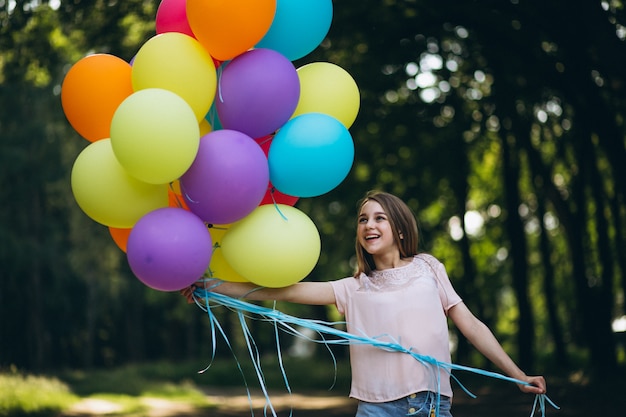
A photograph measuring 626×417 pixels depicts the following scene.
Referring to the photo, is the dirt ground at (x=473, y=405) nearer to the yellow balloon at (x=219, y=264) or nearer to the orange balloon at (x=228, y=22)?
the yellow balloon at (x=219, y=264)

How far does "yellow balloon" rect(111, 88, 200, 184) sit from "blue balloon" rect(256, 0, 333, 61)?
0.80 m

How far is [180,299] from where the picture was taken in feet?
106

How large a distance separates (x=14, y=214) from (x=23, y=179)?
2045 mm

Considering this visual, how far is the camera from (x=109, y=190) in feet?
11.8

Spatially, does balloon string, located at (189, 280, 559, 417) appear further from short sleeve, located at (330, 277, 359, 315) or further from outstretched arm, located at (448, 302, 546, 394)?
short sleeve, located at (330, 277, 359, 315)

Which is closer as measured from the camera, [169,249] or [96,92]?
[169,249]

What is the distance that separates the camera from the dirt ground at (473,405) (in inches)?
439

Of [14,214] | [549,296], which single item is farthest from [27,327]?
[549,296]

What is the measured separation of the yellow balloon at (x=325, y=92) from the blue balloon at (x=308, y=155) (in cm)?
22

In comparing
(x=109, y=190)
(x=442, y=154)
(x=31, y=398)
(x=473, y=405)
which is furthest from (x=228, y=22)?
(x=442, y=154)

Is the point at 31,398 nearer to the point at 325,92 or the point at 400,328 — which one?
the point at 325,92

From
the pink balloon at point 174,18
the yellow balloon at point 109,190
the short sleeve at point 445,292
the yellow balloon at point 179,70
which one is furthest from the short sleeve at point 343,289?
the pink balloon at point 174,18

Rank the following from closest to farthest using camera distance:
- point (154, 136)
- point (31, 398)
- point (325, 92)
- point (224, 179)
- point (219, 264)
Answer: point (154, 136) < point (224, 179) < point (219, 264) < point (325, 92) < point (31, 398)

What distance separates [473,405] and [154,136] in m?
10.3
